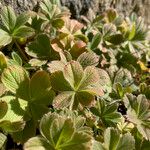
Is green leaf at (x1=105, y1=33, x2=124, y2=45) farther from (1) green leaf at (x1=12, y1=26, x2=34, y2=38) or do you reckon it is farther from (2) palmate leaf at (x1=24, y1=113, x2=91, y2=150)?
(2) palmate leaf at (x1=24, y1=113, x2=91, y2=150)

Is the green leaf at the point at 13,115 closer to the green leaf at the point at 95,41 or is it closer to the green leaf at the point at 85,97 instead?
the green leaf at the point at 85,97

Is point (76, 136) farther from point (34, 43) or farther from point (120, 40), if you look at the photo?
point (120, 40)

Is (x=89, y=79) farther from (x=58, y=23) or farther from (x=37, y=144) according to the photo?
(x=58, y=23)

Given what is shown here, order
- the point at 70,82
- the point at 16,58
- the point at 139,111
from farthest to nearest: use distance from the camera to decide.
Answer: the point at 16,58, the point at 139,111, the point at 70,82

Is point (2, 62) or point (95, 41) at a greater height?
point (2, 62)

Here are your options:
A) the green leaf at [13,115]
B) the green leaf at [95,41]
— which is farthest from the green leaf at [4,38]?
the green leaf at [95,41]

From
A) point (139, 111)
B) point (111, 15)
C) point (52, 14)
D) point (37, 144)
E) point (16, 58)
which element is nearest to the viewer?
point (37, 144)

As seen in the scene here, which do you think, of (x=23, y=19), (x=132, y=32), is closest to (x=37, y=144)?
(x=23, y=19)

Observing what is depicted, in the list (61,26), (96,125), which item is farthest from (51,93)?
(61,26)
